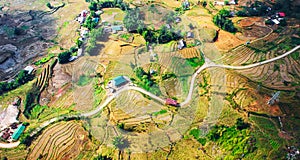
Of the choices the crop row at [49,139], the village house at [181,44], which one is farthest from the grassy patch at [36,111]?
the village house at [181,44]

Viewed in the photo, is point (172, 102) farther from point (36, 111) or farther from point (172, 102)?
point (36, 111)

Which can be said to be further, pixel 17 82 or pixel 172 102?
pixel 17 82

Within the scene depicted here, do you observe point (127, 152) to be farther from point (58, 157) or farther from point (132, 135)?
point (58, 157)

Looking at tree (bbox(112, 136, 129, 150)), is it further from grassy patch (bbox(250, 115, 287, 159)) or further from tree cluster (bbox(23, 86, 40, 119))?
grassy patch (bbox(250, 115, 287, 159))

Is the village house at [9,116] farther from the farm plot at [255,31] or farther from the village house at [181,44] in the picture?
the farm plot at [255,31]

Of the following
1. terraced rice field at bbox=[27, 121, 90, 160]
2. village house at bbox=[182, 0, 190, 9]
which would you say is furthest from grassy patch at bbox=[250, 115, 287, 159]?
village house at bbox=[182, 0, 190, 9]

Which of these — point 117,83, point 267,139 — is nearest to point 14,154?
point 117,83
